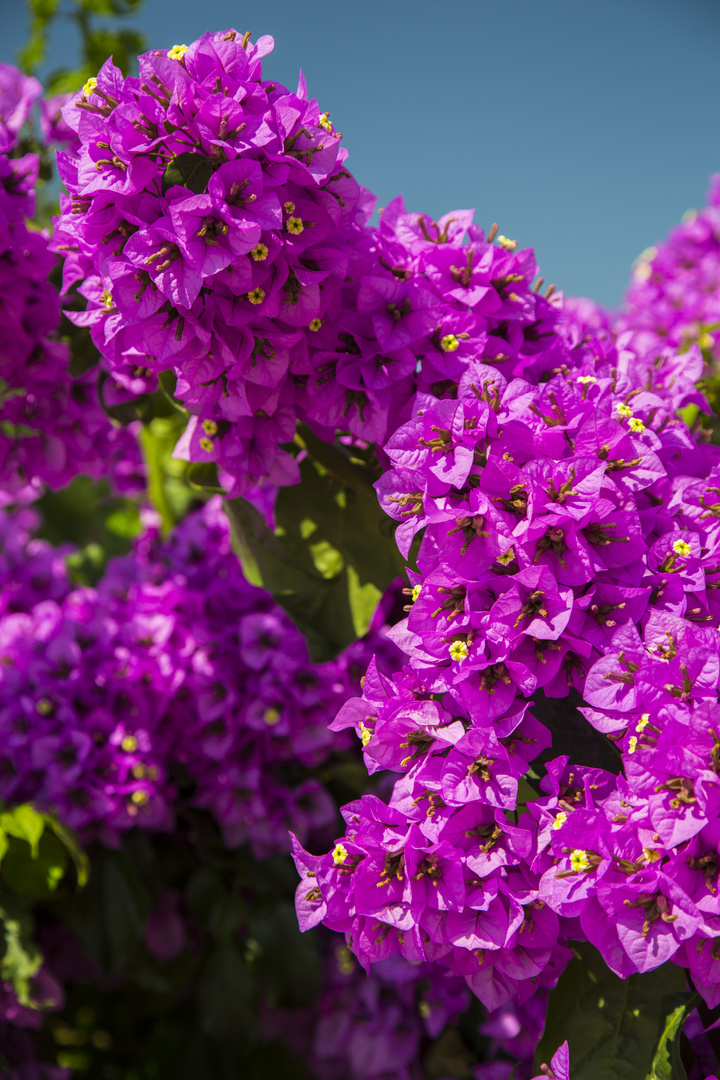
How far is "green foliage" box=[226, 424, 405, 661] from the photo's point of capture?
127 centimetres

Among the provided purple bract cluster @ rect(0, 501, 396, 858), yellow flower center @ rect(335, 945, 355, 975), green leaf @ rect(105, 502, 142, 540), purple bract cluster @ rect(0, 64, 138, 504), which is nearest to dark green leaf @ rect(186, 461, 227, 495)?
purple bract cluster @ rect(0, 64, 138, 504)

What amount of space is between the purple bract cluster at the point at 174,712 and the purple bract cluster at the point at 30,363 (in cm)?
32

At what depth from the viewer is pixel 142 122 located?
829 mm

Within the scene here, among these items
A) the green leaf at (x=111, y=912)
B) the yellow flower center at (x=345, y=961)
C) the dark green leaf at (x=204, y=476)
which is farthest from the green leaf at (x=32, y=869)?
the dark green leaf at (x=204, y=476)

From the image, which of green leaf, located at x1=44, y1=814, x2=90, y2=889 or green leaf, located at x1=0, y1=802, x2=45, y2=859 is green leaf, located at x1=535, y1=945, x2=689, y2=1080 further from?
green leaf, located at x1=0, y1=802, x2=45, y2=859

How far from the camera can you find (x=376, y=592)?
1.28m

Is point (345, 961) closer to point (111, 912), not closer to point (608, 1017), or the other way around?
point (111, 912)

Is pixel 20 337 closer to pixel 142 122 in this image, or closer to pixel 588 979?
pixel 142 122

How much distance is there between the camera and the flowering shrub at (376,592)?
80cm

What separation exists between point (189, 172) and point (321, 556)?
61 centimetres

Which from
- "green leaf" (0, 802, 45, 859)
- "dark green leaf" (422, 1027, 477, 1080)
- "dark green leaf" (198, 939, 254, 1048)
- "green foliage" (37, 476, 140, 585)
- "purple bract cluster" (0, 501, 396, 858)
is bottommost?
"dark green leaf" (422, 1027, 477, 1080)

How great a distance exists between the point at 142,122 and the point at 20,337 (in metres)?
0.49

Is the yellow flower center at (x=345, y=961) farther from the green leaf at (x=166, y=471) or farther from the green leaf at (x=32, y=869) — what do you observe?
the green leaf at (x=166, y=471)

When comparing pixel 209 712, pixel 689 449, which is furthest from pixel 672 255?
pixel 209 712
